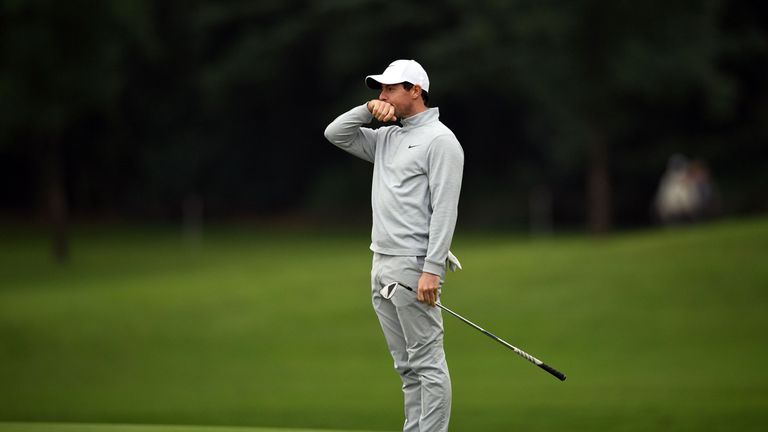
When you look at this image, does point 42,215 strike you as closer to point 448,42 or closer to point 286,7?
point 286,7

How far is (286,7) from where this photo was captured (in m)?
34.7

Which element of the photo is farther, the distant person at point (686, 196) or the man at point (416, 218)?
the distant person at point (686, 196)

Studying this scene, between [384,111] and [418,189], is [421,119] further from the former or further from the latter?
[418,189]

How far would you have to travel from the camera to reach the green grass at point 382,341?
1057 cm

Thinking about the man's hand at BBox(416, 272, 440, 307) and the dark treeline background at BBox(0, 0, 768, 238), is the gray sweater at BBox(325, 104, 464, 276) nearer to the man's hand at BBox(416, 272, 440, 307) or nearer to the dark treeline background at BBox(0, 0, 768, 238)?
the man's hand at BBox(416, 272, 440, 307)

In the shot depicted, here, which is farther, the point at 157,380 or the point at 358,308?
the point at 358,308

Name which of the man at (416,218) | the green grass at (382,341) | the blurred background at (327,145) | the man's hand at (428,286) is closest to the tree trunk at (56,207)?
the blurred background at (327,145)

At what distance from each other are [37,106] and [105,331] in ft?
25.9

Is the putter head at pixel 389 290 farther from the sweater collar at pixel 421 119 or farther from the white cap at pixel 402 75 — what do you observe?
the white cap at pixel 402 75

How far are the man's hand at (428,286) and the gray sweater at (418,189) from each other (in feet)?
0.09

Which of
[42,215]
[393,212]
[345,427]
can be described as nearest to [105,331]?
[345,427]

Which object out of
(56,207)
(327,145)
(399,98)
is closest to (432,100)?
(327,145)

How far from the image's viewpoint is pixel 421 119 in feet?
18.4

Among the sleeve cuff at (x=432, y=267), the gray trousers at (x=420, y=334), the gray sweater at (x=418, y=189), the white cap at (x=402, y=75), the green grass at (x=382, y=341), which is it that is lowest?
the green grass at (x=382, y=341)
